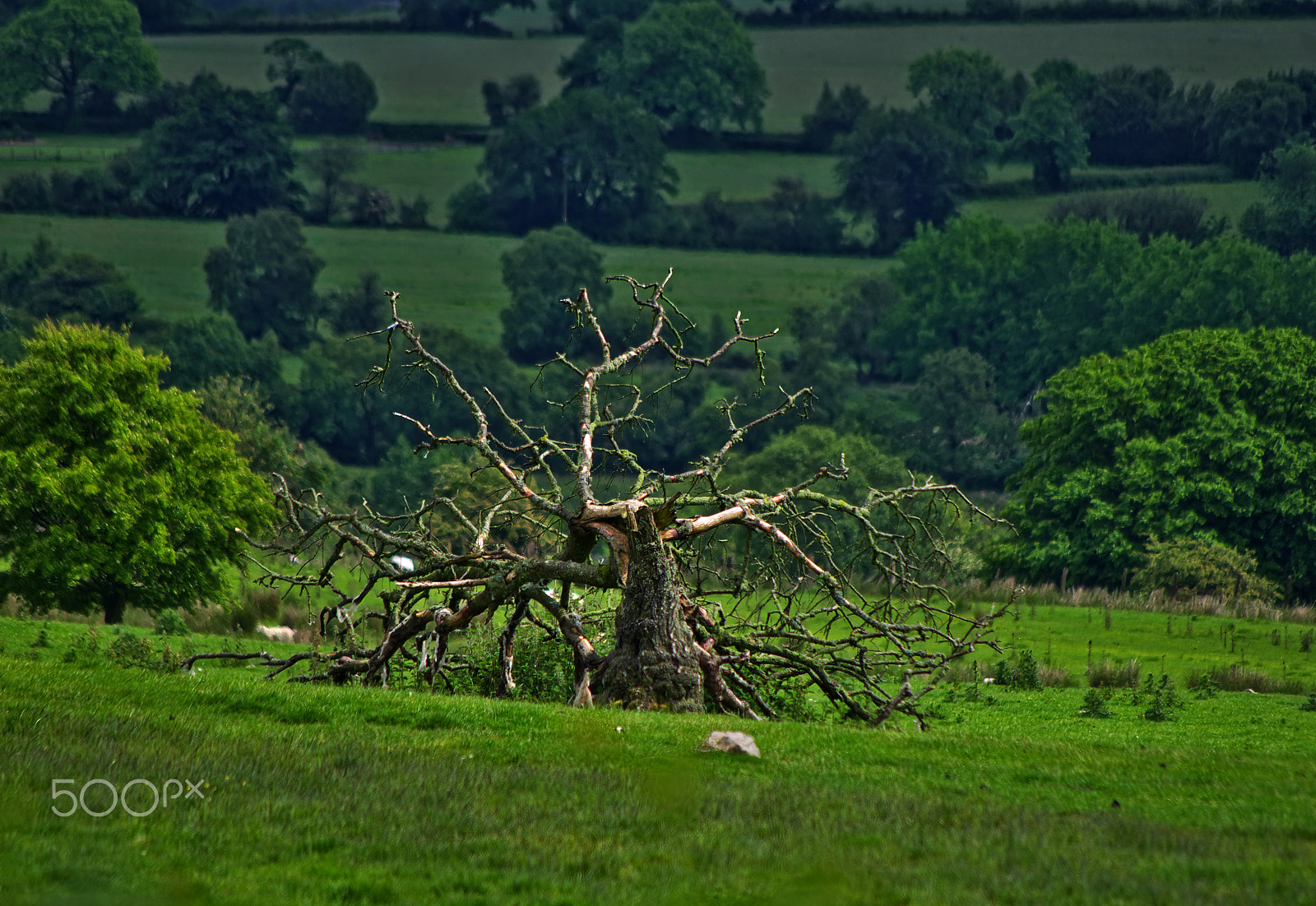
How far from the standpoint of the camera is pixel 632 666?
1653 cm

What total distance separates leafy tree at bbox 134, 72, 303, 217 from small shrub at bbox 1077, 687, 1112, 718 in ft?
479

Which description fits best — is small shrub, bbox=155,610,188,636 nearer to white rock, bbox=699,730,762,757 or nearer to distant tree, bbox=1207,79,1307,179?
white rock, bbox=699,730,762,757

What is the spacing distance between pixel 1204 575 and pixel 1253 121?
13256 centimetres

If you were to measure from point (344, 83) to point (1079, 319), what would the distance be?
11135 centimetres

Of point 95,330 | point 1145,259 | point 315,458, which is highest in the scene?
point 95,330

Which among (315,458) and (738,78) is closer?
(315,458)

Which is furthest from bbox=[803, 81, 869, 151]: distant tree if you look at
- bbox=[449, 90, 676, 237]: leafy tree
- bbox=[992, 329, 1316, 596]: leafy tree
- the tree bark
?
the tree bark

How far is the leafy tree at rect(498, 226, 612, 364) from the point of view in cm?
13700

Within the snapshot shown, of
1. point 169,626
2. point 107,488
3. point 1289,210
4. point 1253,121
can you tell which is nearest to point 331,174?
point 1289,210

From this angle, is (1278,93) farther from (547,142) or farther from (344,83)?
(344,83)

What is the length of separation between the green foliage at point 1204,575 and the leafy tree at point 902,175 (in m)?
113

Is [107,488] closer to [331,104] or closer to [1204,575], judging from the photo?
[1204,575]

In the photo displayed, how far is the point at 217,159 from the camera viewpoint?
165 m

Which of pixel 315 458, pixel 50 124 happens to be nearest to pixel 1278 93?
pixel 315 458
